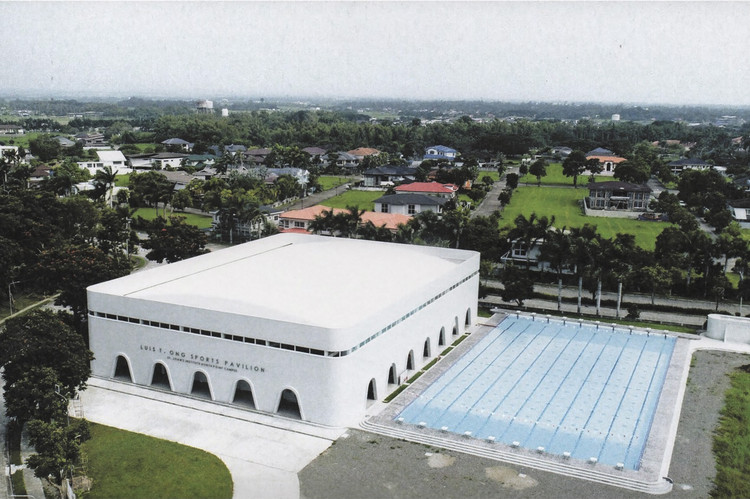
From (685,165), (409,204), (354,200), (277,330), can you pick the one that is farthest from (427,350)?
(685,165)

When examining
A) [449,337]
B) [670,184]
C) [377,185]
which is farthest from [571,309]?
[670,184]

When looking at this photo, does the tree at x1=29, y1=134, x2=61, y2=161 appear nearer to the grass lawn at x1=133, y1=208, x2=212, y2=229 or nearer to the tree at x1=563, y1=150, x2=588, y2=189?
the grass lawn at x1=133, y1=208, x2=212, y2=229

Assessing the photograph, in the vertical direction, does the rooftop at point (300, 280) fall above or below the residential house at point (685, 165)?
below

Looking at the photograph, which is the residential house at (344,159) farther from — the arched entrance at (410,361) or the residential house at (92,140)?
the arched entrance at (410,361)

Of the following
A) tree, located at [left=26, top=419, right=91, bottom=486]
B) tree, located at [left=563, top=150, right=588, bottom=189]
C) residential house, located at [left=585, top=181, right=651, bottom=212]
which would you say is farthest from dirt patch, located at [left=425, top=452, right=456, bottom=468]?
tree, located at [left=563, top=150, right=588, bottom=189]

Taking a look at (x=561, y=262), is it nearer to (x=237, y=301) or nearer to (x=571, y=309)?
(x=571, y=309)

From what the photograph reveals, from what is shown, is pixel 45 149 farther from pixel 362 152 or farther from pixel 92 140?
pixel 362 152

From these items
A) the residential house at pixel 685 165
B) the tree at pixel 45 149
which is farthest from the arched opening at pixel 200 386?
the residential house at pixel 685 165
